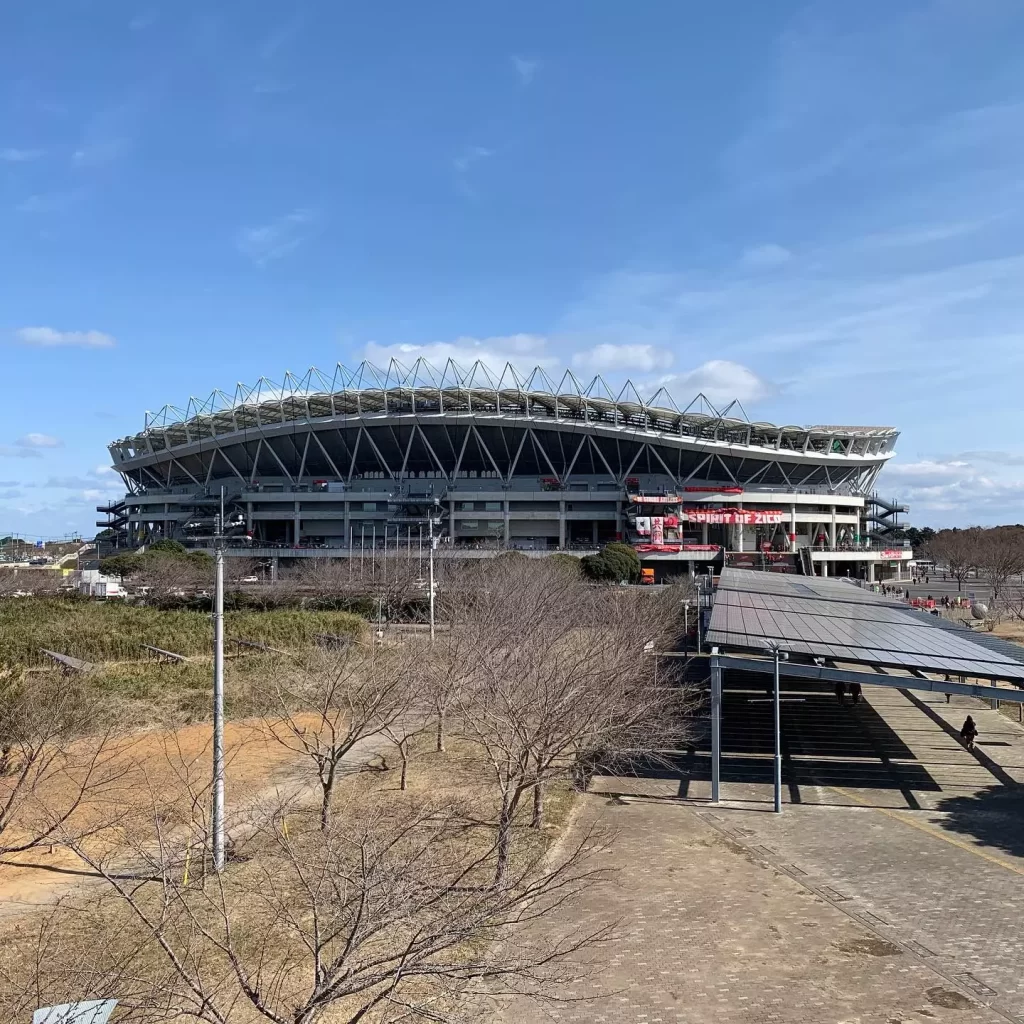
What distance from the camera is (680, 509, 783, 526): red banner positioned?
93.6m

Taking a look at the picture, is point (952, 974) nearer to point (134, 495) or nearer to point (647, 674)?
point (647, 674)

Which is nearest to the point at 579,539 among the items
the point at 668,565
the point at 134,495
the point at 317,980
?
the point at 668,565

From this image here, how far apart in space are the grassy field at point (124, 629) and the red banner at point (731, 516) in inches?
1954

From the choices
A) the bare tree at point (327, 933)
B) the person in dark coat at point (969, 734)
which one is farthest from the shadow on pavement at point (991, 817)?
the bare tree at point (327, 933)

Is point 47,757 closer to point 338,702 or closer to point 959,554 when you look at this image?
point 338,702

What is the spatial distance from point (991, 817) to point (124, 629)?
4265 cm

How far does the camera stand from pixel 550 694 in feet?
62.6

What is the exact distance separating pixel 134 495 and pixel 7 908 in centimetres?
11366

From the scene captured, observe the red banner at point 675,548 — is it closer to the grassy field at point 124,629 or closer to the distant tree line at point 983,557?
the distant tree line at point 983,557

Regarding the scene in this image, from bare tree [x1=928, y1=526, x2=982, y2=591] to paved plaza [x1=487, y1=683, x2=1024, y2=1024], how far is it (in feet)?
267

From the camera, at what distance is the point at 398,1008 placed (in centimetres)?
1175

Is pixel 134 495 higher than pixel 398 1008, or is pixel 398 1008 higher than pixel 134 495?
pixel 134 495

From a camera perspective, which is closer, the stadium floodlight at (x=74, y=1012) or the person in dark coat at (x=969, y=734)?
the stadium floodlight at (x=74, y=1012)

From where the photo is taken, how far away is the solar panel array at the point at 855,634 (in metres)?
23.4
